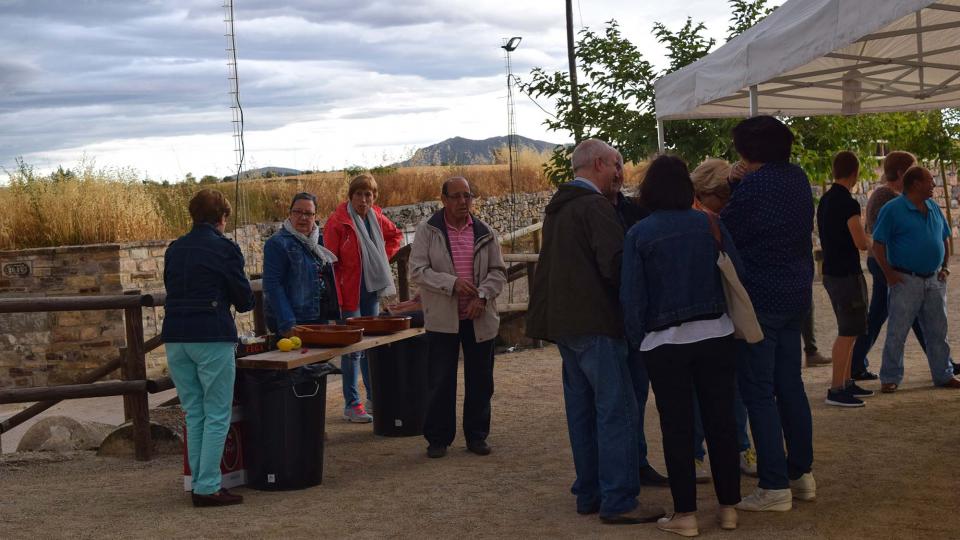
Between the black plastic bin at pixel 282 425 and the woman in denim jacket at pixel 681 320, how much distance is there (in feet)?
7.16

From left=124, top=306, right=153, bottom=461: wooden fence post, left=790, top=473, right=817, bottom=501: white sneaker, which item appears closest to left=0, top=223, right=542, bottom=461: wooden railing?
Result: left=124, top=306, right=153, bottom=461: wooden fence post

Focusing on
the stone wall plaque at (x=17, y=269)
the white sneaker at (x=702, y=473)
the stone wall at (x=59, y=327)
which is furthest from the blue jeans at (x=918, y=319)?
the stone wall plaque at (x=17, y=269)

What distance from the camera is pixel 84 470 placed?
7.11 m

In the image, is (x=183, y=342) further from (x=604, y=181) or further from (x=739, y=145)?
(x=739, y=145)

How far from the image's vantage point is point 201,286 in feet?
18.3

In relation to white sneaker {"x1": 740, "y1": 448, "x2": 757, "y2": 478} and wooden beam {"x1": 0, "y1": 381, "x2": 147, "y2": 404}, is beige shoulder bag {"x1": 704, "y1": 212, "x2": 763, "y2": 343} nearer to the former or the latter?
white sneaker {"x1": 740, "y1": 448, "x2": 757, "y2": 478}

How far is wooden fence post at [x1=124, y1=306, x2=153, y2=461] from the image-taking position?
23.5 ft

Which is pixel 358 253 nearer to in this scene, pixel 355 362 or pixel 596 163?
pixel 355 362

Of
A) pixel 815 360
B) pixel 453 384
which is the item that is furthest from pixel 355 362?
pixel 815 360

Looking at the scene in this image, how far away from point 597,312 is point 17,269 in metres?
12.3

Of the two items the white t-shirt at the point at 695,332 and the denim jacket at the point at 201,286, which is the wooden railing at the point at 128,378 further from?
the white t-shirt at the point at 695,332

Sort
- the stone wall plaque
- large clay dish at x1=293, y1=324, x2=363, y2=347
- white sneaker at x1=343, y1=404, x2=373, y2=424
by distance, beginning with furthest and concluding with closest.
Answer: the stone wall plaque → white sneaker at x1=343, y1=404, x2=373, y2=424 → large clay dish at x1=293, y1=324, x2=363, y2=347

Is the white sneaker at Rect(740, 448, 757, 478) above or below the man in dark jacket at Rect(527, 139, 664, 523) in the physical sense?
A: below

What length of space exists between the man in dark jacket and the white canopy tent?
1.69 metres
